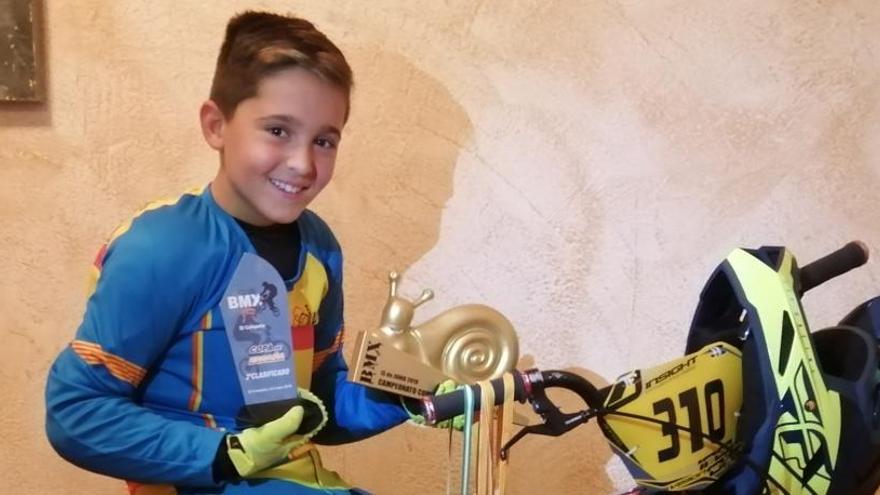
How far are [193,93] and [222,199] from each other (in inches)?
21.0

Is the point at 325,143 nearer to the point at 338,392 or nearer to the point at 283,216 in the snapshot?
the point at 283,216

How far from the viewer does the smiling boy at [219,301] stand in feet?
2.94

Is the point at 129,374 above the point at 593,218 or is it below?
below

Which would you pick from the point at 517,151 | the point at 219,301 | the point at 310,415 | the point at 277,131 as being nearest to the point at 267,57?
the point at 277,131

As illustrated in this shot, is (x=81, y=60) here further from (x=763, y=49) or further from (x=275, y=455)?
(x=763, y=49)

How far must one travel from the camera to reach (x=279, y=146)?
38.4 inches

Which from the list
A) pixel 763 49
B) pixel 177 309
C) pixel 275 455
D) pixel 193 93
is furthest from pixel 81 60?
pixel 763 49

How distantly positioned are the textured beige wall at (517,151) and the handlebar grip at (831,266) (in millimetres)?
510

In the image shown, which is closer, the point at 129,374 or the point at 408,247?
the point at 129,374

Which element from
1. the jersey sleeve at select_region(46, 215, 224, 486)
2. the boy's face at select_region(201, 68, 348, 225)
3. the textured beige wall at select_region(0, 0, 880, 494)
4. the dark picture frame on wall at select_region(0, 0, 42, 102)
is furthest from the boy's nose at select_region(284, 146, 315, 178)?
the dark picture frame on wall at select_region(0, 0, 42, 102)

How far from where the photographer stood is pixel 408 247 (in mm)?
1523

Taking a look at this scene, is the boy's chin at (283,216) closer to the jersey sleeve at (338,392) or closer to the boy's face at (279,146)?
the boy's face at (279,146)

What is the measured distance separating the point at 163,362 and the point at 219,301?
0.09m

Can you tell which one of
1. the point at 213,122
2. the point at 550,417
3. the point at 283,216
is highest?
the point at 213,122
